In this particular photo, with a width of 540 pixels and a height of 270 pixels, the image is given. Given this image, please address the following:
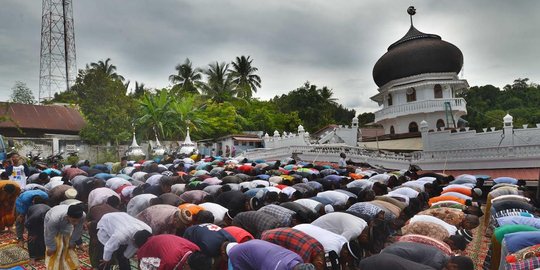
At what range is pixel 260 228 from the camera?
201 inches

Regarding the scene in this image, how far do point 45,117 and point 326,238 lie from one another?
24182mm

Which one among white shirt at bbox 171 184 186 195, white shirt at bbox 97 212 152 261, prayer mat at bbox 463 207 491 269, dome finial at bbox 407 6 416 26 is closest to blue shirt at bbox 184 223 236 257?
white shirt at bbox 97 212 152 261

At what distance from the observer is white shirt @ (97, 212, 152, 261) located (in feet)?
14.7

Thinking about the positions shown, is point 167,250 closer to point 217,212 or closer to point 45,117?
point 217,212

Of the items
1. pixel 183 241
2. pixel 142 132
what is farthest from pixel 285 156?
pixel 183 241

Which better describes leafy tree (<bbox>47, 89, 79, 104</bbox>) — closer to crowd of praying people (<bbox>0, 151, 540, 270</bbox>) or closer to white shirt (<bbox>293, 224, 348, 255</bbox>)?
crowd of praying people (<bbox>0, 151, 540, 270</bbox>)

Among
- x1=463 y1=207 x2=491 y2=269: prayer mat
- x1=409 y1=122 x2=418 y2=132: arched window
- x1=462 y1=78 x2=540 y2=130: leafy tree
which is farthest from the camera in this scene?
x1=462 y1=78 x2=540 y2=130: leafy tree

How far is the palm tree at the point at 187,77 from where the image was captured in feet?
123

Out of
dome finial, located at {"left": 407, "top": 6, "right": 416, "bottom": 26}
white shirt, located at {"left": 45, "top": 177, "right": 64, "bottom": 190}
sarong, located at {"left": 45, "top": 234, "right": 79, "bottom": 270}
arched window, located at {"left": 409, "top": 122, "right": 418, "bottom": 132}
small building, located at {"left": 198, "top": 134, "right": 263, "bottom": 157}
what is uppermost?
dome finial, located at {"left": 407, "top": 6, "right": 416, "bottom": 26}

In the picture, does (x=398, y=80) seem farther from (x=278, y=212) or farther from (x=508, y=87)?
(x=508, y=87)

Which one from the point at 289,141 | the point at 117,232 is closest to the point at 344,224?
the point at 117,232

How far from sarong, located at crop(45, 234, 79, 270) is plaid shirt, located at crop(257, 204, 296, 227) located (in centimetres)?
264

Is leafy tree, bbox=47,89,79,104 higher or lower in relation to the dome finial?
lower

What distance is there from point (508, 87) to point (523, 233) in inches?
1646
